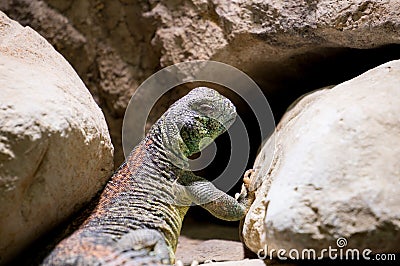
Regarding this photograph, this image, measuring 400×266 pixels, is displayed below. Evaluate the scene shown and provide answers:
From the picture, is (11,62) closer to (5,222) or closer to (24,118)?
(24,118)

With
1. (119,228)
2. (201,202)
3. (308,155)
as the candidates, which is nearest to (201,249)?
(201,202)

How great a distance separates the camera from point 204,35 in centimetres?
364

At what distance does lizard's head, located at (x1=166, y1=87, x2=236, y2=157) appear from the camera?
10.0 ft

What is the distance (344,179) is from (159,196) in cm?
123

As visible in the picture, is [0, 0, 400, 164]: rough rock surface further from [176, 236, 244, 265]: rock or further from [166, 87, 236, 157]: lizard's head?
[176, 236, 244, 265]: rock

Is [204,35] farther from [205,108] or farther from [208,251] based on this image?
[208,251]

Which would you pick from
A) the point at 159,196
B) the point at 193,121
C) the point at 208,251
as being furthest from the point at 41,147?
the point at 208,251

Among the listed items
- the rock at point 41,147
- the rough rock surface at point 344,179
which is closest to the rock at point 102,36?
the rock at point 41,147

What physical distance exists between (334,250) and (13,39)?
2315 millimetres

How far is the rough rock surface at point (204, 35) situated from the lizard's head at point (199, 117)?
0.62 meters

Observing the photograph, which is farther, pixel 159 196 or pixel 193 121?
pixel 193 121

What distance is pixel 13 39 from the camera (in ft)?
9.48

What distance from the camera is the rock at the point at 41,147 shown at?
6.84ft

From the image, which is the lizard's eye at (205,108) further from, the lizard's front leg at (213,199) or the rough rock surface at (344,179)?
the rough rock surface at (344,179)
